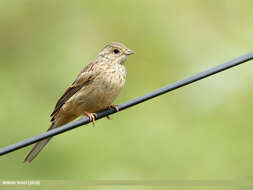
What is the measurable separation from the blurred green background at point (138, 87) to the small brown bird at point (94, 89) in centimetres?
190

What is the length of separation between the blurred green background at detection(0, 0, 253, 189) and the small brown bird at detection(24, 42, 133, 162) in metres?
1.90

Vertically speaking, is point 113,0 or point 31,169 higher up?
point 113,0

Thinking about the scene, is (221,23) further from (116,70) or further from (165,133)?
(116,70)

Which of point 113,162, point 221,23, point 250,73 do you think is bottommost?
point 113,162

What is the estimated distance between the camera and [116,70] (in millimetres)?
8922

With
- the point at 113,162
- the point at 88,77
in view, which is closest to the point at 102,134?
the point at 113,162

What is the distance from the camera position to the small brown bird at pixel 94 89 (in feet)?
28.8

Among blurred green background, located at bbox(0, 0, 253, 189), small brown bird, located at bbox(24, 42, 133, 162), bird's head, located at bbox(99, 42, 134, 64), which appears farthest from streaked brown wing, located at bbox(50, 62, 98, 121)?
blurred green background, located at bbox(0, 0, 253, 189)

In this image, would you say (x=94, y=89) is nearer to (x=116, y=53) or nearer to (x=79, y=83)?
(x=79, y=83)

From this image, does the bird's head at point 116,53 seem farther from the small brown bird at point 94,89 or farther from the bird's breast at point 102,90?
the bird's breast at point 102,90

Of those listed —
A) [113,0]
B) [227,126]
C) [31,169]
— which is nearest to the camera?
[31,169]

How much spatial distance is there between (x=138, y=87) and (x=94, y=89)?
4056 millimetres

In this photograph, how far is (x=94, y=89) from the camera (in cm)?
885

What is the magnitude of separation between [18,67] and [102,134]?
2932mm
